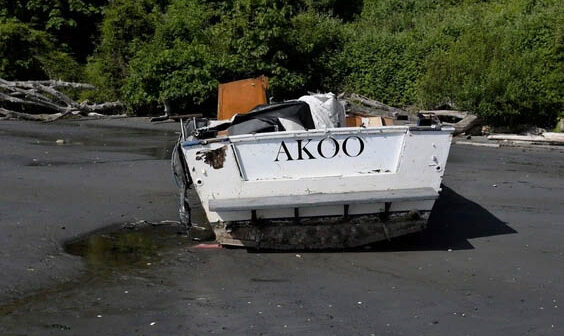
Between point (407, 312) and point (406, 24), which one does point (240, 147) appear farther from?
point (406, 24)

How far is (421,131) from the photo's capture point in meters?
8.42

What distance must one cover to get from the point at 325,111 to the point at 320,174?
4.10 ft

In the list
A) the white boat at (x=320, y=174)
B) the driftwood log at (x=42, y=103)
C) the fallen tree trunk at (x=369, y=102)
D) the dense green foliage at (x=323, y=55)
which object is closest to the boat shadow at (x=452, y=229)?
the white boat at (x=320, y=174)

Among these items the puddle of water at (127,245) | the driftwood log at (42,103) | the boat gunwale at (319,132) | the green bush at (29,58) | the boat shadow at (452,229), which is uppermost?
the boat gunwale at (319,132)

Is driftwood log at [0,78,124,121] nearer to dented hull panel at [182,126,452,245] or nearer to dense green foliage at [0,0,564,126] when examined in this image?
dense green foliage at [0,0,564,126]

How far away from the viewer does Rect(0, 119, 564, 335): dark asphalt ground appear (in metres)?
6.29

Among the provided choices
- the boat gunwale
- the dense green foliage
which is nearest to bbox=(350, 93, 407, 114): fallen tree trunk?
the dense green foliage

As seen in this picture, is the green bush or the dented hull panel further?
the green bush

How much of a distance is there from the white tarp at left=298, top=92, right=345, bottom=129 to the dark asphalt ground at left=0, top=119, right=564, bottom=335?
1.57m

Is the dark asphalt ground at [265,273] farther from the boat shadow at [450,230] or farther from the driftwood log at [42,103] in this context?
the driftwood log at [42,103]

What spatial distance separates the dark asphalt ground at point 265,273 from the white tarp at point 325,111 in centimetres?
157

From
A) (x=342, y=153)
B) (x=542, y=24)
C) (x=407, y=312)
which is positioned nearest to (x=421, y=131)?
(x=342, y=153)

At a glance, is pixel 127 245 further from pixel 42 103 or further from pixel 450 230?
pixel 42 103

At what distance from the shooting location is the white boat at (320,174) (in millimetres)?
8375
